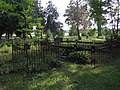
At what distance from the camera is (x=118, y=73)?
9469 mm

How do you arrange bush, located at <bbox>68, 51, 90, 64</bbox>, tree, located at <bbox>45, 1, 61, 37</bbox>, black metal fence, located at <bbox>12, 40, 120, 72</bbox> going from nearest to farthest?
black metal fence, located at <bbox>12, 40, 120, 72</bbox>
bush, located at <bbox>68, 51, 90, 64</bbox>
tree, located at <bbox>45, 1, 61, 37</bbox>

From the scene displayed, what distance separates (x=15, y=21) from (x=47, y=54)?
15278mm

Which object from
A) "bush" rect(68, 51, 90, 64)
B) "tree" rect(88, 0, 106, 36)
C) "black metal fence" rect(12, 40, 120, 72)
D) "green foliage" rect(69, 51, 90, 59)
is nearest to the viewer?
"black metal fence" rect(12, 40, 120, 72)

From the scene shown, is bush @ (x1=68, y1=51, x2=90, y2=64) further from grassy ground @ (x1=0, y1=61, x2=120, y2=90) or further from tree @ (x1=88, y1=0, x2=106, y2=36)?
tree @ (x1=88, y1=0, x2=106, y2=36)

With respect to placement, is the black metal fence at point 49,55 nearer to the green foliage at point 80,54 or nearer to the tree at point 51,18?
the green foliage at point 80,54

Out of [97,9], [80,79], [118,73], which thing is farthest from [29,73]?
[97,9]

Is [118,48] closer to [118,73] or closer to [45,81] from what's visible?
[118,73]

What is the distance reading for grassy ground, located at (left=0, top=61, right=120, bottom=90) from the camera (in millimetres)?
7469

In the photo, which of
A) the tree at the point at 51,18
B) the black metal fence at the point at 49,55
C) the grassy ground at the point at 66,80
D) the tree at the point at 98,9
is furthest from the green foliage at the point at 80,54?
the tree at the point at 51,18

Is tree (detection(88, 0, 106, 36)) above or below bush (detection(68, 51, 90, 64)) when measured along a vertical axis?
above

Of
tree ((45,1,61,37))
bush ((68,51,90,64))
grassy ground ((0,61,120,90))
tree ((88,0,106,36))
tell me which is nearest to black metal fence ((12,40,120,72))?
bush ((68,51,90,64))

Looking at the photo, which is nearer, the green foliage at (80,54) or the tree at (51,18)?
the green foliage at (80,54)

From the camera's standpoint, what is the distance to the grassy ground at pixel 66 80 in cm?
747

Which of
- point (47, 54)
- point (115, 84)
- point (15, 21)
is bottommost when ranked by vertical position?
point (115, 84)
